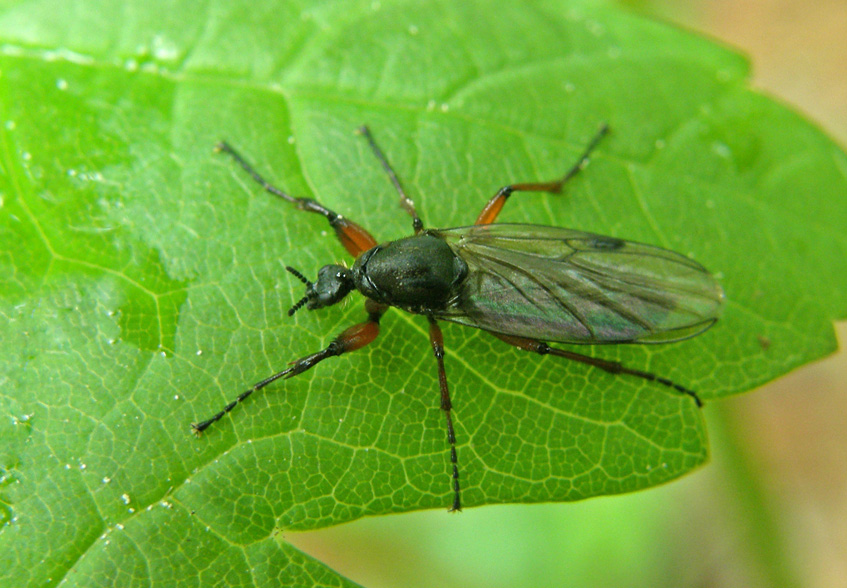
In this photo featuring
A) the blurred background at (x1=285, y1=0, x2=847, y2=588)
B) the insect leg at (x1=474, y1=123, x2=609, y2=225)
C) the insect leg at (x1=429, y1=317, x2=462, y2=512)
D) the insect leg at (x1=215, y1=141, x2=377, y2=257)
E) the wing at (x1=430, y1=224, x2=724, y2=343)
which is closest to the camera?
the insect leg at (x1=429, y1=317, x2=462, y2=512)

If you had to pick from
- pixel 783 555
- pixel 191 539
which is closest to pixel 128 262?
pixel 191 539

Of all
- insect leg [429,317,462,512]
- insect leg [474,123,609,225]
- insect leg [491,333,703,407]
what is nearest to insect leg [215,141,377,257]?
insect leg [429,317,462,512]

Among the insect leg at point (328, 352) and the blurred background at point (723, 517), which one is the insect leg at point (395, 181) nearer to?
the insect leg at point (328, 352)

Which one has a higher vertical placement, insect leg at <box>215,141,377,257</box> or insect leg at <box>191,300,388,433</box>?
insect leg at <box>215,141,377,257</box>

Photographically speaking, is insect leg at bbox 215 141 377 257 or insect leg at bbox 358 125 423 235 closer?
insect leg at bbox 215 141 377 257

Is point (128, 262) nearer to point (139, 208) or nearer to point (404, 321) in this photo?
point (139, 208)

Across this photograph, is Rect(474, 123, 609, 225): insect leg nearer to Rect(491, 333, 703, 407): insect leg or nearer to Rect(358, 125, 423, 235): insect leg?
Rect(358, 125, 423, 235): insect leg

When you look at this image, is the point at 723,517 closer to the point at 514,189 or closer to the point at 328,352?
the point at 514,189

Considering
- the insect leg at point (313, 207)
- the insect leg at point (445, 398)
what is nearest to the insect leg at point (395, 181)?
the insect leg at point (313, 207)
